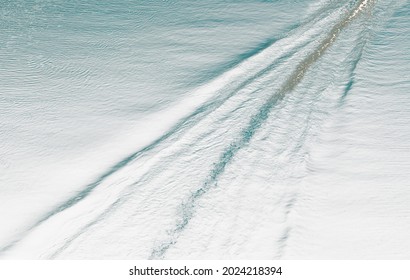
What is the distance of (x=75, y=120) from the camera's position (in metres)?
2.68

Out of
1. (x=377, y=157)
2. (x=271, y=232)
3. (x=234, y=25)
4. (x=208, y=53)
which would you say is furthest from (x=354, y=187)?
(x=234, y=25)

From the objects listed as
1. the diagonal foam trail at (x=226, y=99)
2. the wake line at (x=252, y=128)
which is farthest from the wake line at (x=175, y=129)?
the wake line at (x=252, y=128)

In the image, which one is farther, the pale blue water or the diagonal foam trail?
the diagonal foam trail

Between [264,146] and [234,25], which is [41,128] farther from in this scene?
[234,25]

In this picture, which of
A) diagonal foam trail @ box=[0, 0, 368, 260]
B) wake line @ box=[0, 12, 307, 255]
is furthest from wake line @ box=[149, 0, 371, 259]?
wake line @ box=[0, 12, 307, 255]

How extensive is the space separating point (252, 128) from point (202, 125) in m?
0.21

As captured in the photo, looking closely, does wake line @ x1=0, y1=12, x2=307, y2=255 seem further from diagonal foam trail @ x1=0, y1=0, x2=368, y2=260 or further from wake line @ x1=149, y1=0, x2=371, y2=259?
wake line @ x1=149, y1=0, x2=371, y2=259

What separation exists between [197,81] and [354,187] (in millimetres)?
944

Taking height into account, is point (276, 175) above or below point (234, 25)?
below

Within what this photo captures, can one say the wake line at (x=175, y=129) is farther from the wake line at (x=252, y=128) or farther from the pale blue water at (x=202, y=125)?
the wake line at (x=252, y=128)

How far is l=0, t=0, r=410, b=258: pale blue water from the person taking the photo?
2.20m

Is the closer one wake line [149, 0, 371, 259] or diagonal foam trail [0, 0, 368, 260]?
wake line [149, 0, 371, 259]

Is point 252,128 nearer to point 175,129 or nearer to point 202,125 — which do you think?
point 202,125

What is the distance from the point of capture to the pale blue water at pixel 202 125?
2197 millimetres
